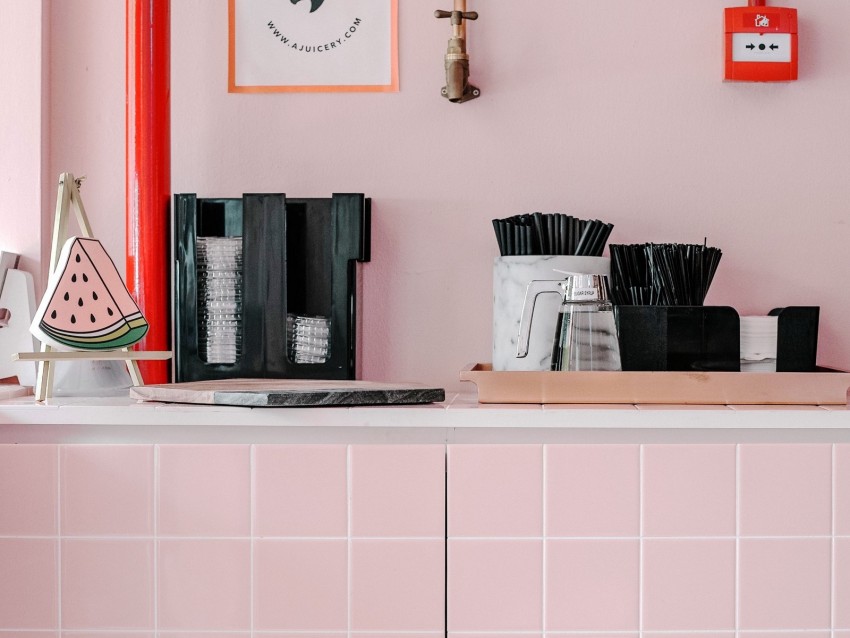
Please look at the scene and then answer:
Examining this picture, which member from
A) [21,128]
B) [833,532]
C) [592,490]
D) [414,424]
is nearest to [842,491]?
[833,532]

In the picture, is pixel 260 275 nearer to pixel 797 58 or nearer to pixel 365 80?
pixel 365 80

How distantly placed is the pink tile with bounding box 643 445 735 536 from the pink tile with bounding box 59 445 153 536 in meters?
0.60

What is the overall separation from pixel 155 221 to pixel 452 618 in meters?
0.71

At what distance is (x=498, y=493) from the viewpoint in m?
1.00

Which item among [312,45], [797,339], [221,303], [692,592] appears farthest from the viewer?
[312,45]

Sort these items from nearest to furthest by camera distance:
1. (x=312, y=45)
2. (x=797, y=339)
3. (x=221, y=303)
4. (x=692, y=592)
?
(x=692, y=592), (x=797, y=339), (x=221, y=303), (x=312, y=45)

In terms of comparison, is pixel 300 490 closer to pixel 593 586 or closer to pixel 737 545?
pixel 593 586

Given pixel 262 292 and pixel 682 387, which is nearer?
pixel 682 387

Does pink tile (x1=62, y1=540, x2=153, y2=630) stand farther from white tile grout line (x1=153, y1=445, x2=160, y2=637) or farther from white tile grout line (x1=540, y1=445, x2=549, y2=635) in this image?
white tile grout line (x1=540, y1=445, x2=549, y2=635)

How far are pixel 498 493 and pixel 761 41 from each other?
810mm

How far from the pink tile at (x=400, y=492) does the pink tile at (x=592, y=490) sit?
0.13 metres

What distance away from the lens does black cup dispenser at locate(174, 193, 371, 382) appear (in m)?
1.21

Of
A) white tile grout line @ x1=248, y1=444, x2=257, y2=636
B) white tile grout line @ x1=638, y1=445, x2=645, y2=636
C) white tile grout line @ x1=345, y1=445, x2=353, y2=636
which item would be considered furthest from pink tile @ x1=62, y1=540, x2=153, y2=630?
white tile grout line @ x1=638, y1=445, x2=645, y2=636

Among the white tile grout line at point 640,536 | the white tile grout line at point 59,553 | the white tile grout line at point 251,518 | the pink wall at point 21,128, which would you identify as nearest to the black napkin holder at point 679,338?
the white tile grout line at point 640,536
